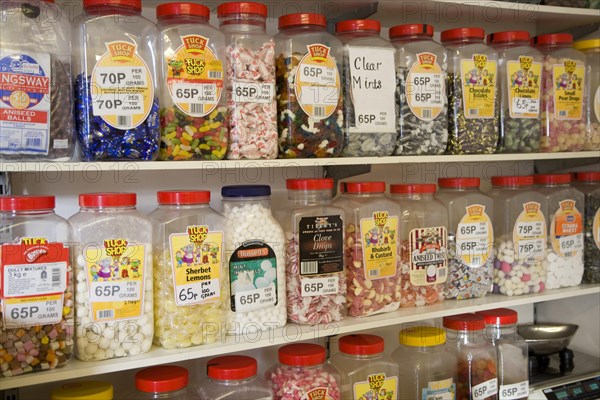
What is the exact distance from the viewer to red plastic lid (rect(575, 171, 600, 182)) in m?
1.98

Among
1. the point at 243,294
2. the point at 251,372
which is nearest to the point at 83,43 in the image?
the point at 243,294

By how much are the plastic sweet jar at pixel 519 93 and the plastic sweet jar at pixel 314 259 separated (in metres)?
0.61

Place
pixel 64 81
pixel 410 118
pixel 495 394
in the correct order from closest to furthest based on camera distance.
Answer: pixel 64 81 → pixel 410 118 → pixel 495 394

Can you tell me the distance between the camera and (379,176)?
197 cm

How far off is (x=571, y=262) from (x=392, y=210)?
694mm

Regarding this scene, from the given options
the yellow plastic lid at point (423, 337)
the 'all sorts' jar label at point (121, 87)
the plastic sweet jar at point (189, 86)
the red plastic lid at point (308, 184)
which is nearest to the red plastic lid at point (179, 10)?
the plastic sweet jar at point (189, 86)

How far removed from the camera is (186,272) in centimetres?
136

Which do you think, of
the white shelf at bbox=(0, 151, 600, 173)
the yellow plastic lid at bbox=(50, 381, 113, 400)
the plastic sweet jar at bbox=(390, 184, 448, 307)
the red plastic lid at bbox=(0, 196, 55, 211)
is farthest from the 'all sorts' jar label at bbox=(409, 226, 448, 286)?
the red plastic lid at bbox=(0, 196, 55, 211)

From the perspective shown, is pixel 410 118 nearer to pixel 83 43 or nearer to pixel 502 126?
pixel 502 126

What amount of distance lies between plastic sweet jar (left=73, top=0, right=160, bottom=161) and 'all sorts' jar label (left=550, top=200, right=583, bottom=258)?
129 cm

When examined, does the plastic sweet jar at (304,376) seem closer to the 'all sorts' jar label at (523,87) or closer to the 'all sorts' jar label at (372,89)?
the 'all sorts' jar label at (372,89)

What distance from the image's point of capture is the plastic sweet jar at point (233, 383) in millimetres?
1428

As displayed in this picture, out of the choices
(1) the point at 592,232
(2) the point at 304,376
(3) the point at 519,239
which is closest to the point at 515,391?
(3) the point at 519,239

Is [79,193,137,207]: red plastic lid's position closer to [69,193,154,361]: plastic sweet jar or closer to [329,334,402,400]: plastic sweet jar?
[69,193,154,361]: plastic sweet jar
